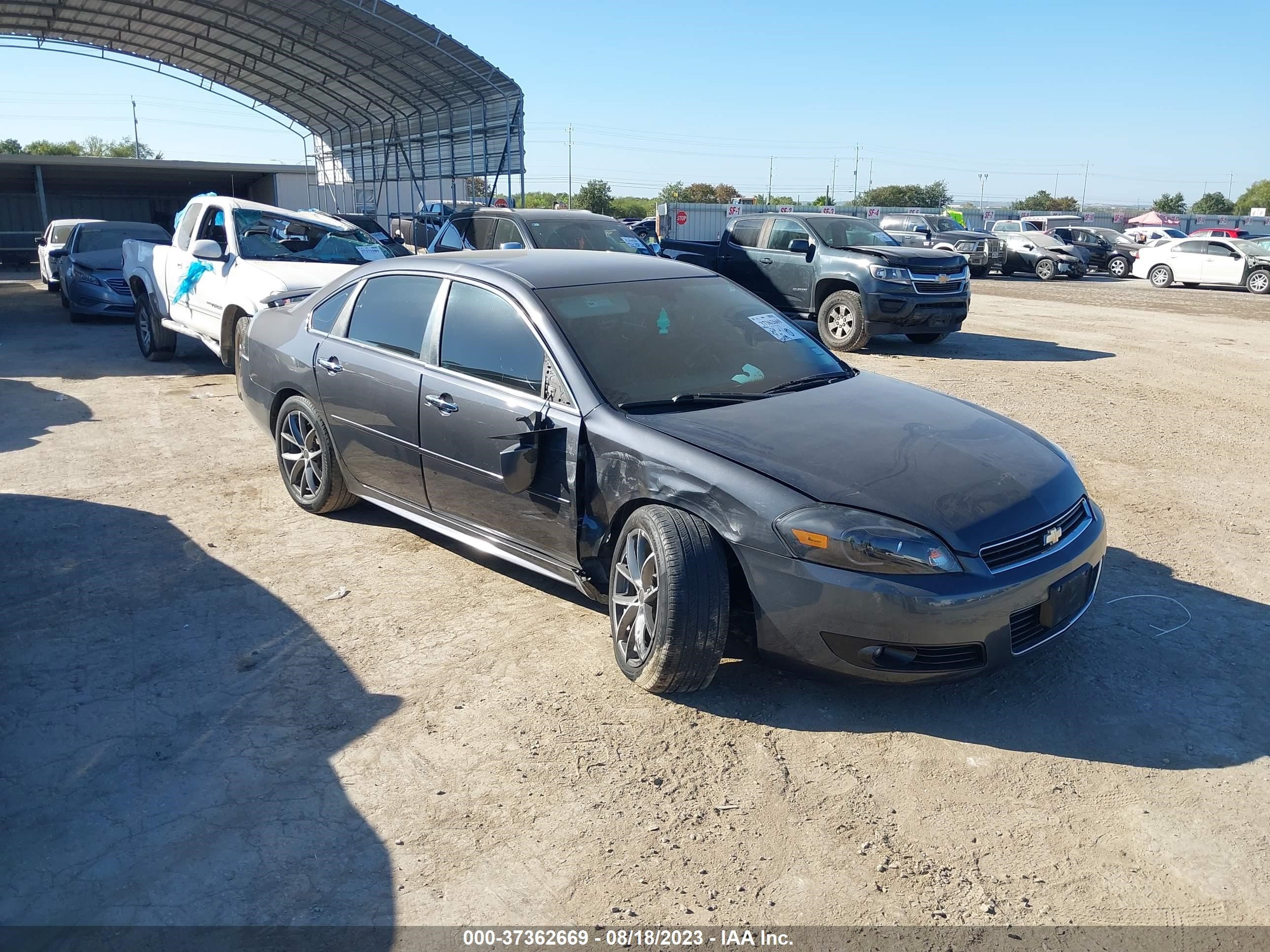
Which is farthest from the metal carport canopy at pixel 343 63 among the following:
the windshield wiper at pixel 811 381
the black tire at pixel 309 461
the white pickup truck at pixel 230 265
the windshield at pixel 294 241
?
the windshield wiper at pixel 811 381

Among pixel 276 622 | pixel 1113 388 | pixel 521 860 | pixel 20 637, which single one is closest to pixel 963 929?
pixel 521 860

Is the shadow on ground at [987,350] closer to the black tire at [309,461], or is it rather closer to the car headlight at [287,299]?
the car headlight at [287,299]

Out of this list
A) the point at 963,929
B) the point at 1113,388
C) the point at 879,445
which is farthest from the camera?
the point at 1113,388

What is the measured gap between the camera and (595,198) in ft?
220

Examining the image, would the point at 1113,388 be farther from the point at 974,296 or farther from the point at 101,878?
the point at 974,296

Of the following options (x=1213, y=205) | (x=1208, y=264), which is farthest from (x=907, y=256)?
(x=1213, y=205)

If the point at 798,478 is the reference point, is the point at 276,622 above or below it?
below

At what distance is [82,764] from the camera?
3504 millimetres

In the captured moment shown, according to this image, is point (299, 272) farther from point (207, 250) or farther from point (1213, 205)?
point (1213, 205)

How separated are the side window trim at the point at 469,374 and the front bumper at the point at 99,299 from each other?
12.5 meters

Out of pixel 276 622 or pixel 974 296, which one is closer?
pixel 276 622

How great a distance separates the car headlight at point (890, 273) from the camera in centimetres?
1229

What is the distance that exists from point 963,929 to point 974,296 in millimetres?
21816

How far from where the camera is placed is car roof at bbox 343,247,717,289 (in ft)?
15.8
